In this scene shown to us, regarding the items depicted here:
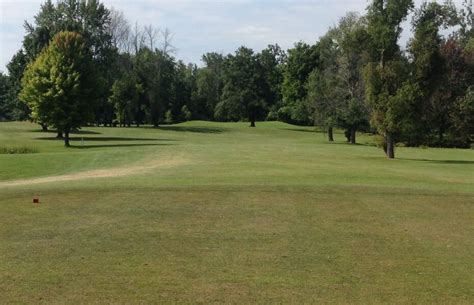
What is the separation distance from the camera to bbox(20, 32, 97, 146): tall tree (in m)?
58.7

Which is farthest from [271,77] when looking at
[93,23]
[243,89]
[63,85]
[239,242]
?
[239,242]

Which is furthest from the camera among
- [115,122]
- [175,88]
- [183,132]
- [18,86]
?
[175,88]

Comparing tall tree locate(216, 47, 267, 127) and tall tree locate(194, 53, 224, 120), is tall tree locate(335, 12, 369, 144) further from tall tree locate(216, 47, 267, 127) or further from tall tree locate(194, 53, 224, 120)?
tall tree locate(194, 53, 224, 120)

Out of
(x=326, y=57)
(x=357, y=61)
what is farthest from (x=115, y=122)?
(x=357, y=61)

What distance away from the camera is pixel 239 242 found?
39.8ft

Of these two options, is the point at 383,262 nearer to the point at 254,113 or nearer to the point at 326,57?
the point at 326,57

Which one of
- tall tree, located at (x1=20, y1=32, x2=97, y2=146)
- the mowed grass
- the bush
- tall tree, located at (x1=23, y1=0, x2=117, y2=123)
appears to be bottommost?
the bush

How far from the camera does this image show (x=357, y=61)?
74688 millimetres

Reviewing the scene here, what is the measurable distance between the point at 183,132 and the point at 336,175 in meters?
62.6

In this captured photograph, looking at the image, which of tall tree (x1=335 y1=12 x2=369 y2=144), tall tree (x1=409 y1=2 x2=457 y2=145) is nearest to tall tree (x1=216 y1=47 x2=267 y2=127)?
tall tree (x1=335 y1=12 x2=369 y2=144)

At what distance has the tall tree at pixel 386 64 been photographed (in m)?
→ 41.4

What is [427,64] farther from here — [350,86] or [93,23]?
[93,23]

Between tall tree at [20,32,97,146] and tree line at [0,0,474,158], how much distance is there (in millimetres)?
113

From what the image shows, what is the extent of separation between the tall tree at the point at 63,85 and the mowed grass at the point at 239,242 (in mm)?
37652
